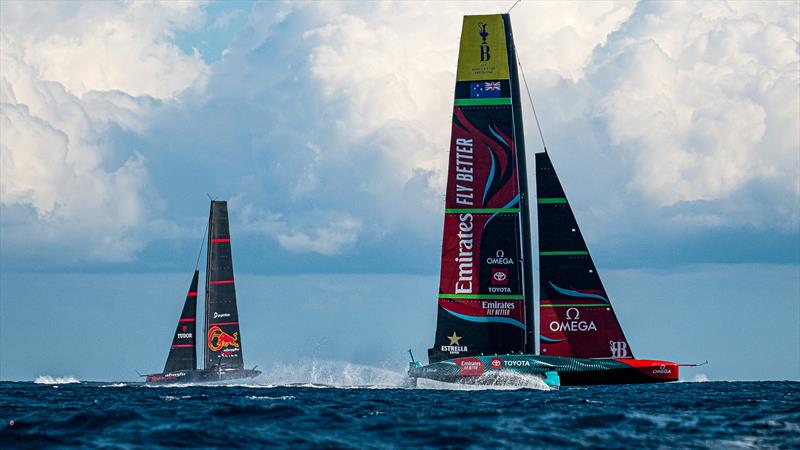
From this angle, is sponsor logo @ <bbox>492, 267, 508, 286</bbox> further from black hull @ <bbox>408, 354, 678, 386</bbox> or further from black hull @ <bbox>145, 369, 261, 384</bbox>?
black hull @ <bbox>145, 369, 261, 384</bbox>

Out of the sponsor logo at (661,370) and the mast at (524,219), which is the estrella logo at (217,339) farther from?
the sponsor logo at (661,370)

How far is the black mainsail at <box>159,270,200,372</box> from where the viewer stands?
81.9 m

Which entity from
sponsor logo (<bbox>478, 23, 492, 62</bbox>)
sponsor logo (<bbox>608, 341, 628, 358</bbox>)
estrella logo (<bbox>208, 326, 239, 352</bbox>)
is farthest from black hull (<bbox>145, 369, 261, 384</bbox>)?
sponsor logo (<bbox>608, 341, 628, 358</bbox>)

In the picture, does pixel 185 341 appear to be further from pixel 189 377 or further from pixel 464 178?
pixel 464 178

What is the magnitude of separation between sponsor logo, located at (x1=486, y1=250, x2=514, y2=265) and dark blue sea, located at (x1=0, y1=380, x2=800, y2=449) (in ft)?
30.6

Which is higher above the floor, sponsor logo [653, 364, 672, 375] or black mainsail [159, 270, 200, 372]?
black mainsail [159, 270, 200, 372]

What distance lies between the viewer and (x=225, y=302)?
8250 centimetres

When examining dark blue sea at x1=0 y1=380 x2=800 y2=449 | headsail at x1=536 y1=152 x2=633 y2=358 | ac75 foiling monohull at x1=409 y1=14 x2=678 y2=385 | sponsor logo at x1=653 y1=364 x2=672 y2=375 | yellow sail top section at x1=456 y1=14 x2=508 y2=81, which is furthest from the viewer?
yellow sail top section at x1=456 y1=14 x2=508 y2=81

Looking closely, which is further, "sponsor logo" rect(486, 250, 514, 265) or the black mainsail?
the black mainsail

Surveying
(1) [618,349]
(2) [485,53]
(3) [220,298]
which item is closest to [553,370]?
(1) [618,349]

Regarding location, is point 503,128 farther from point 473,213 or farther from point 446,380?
point 446,380

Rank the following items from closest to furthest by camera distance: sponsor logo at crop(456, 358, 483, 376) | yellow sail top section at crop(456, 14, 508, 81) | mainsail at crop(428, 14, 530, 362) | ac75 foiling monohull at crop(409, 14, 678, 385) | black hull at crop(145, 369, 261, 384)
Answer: sponsor logo at crop(456, 358, 483, 376) → ac75 foiling monohull at crop(409, 14, 678, 385) → mainsail at crop(428, 14, 530, 362) → yellow sail top section at crop(456, 14, 508, 81) → black hull at crop(145, 369, 261, 384)

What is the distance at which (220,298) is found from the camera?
82.1m

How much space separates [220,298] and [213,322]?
1.89m
